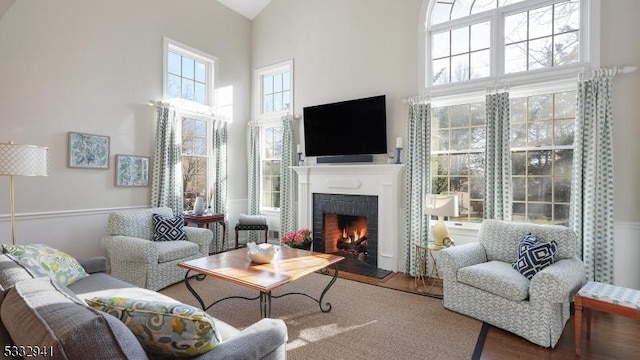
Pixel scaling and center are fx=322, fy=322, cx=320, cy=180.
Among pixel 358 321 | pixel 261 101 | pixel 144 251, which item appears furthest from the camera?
pixel 261 101

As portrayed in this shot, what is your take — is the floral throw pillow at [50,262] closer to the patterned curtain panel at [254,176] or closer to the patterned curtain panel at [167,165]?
the patterned curtain panel at [167,165]

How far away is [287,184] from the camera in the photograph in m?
5.48

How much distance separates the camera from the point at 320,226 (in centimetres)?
514

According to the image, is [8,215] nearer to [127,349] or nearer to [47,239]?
[47,239]

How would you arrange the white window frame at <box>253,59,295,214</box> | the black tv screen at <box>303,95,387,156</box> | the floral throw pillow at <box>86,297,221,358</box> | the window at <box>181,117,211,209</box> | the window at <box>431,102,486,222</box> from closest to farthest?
the floral throw pillow at <box>86,297,221,358</box>, the window at <box>431,102,486,222</box>, the black tv screen at <box>303,95,387,156</box>, the window at <box>181,117,211,209</box>, the white window frame at <box>253,59,295,214</box>

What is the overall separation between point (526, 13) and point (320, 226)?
386 centimetres

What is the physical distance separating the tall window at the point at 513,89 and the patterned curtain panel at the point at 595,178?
264 millimetres

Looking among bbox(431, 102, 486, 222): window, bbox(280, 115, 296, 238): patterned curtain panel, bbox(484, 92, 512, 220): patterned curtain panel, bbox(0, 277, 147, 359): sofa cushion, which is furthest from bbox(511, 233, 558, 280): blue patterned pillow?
bbox(280, 115, 296, 238): patterned curtain panel

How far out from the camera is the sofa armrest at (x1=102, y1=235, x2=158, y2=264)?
11.3 feet

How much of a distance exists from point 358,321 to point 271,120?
3.99m

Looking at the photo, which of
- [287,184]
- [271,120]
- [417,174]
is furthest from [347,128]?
[271,120]

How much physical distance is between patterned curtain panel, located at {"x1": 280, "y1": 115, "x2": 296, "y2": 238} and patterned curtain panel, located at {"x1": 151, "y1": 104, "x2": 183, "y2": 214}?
→ 1.60m

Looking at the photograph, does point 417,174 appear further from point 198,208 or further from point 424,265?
point 198,208

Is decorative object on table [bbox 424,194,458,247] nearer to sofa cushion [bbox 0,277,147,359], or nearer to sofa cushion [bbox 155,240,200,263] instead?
sofa cushion [bbox 155,240,200,263]
